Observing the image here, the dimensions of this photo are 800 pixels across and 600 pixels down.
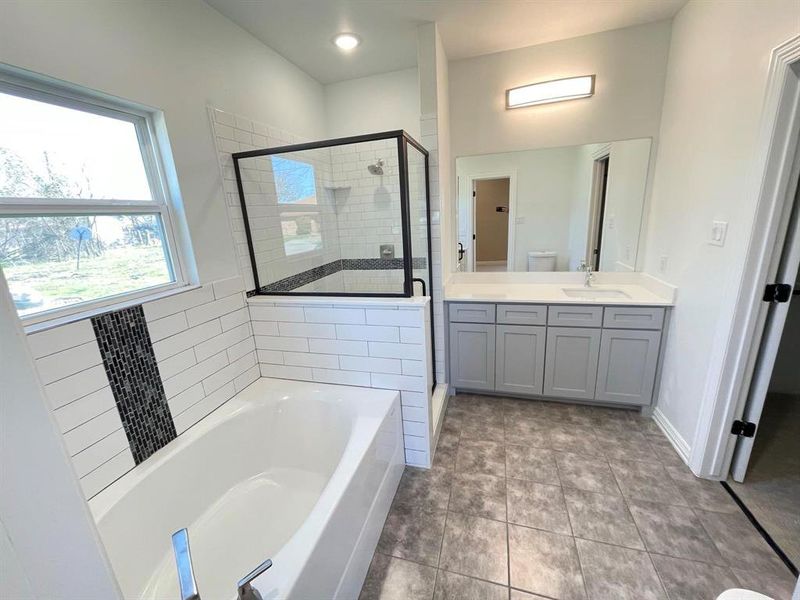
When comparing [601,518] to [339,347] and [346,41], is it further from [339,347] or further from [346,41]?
[346,41]

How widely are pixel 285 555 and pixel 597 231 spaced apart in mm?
2805

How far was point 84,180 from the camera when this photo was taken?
4.35 feet

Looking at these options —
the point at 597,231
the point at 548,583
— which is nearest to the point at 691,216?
the point at 597,231

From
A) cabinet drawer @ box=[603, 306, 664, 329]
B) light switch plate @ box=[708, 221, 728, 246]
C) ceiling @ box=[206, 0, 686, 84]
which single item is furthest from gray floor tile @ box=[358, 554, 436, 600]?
ceiling @ box=[206, 0, 686, 84]

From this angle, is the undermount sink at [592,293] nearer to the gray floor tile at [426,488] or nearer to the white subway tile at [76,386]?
the gray floor tile at [426,488]

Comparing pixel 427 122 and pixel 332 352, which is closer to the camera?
pixel 332 352

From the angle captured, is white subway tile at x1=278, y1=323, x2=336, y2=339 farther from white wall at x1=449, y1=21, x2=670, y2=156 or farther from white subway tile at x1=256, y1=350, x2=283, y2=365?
white wall at x1=449, y1=21, x2=670, y2=156

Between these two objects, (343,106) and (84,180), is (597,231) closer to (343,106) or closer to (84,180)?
(343,106)

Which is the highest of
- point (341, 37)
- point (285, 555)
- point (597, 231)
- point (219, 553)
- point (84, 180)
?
point (341, 37)

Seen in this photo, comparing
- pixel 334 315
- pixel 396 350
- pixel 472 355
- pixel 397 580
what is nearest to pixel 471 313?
pixel 472 355

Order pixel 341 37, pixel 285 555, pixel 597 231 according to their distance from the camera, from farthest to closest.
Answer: pixel 597 231, pixel 341 37, pixel 285 555

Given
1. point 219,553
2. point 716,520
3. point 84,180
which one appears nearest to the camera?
point 84,180

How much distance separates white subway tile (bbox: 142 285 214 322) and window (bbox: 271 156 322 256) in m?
0.71

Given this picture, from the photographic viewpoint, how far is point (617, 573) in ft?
4.52
